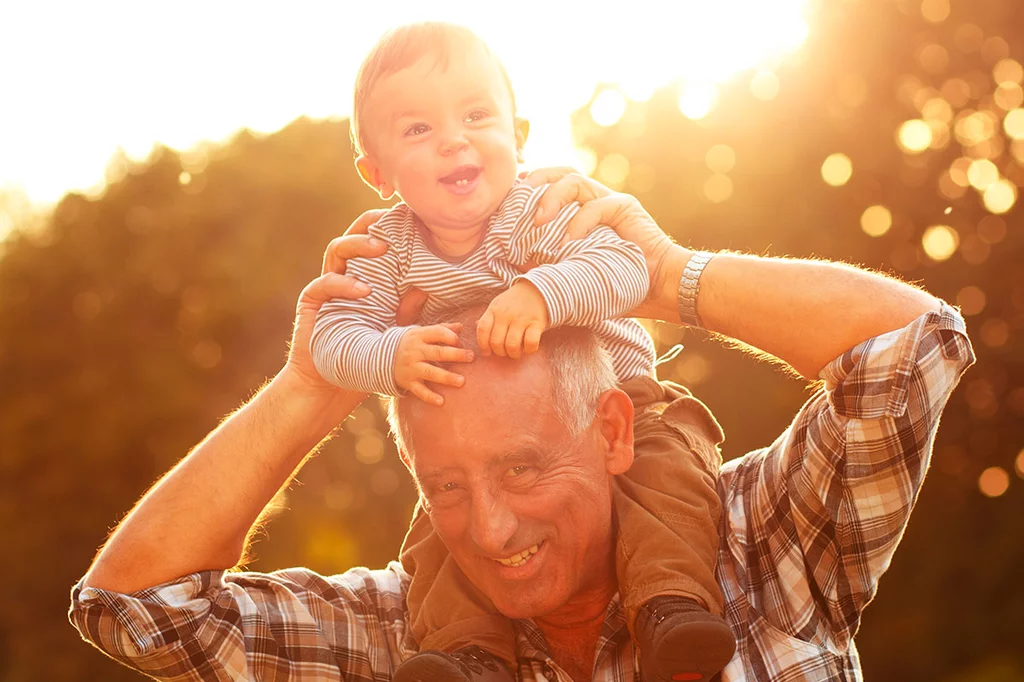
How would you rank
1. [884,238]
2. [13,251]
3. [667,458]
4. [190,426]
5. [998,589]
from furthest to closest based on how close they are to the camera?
[13,251]
[190,426]
[884,238]
[998,589]
[667,458]

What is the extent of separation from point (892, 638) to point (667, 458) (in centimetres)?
1458

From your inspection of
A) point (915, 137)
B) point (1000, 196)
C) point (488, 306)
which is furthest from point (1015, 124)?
point (488, 306)

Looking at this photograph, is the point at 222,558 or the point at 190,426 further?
the point at 190,426

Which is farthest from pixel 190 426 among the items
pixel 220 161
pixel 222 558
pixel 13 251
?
pixel 222 558

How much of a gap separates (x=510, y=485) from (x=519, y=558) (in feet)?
0.74

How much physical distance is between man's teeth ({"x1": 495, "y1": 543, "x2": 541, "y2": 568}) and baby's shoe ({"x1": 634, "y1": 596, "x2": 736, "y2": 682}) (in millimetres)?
434

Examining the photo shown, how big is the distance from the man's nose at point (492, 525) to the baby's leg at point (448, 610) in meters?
0.32

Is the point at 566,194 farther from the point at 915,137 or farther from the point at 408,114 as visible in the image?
the point at 915,137

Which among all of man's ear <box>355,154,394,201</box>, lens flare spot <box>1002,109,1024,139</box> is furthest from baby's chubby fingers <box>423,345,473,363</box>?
lens flare spot <box>1002,109,1024,139</box>

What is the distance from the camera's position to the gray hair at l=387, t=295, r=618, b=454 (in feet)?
11.6

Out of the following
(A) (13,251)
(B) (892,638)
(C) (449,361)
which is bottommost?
(B) (892,638)

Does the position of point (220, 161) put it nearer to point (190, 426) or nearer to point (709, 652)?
point (190, 426)

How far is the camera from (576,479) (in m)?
3.49

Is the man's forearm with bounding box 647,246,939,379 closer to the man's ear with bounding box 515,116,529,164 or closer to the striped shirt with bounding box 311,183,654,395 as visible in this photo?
the striped shirt with bounding box 311,183,654,395
